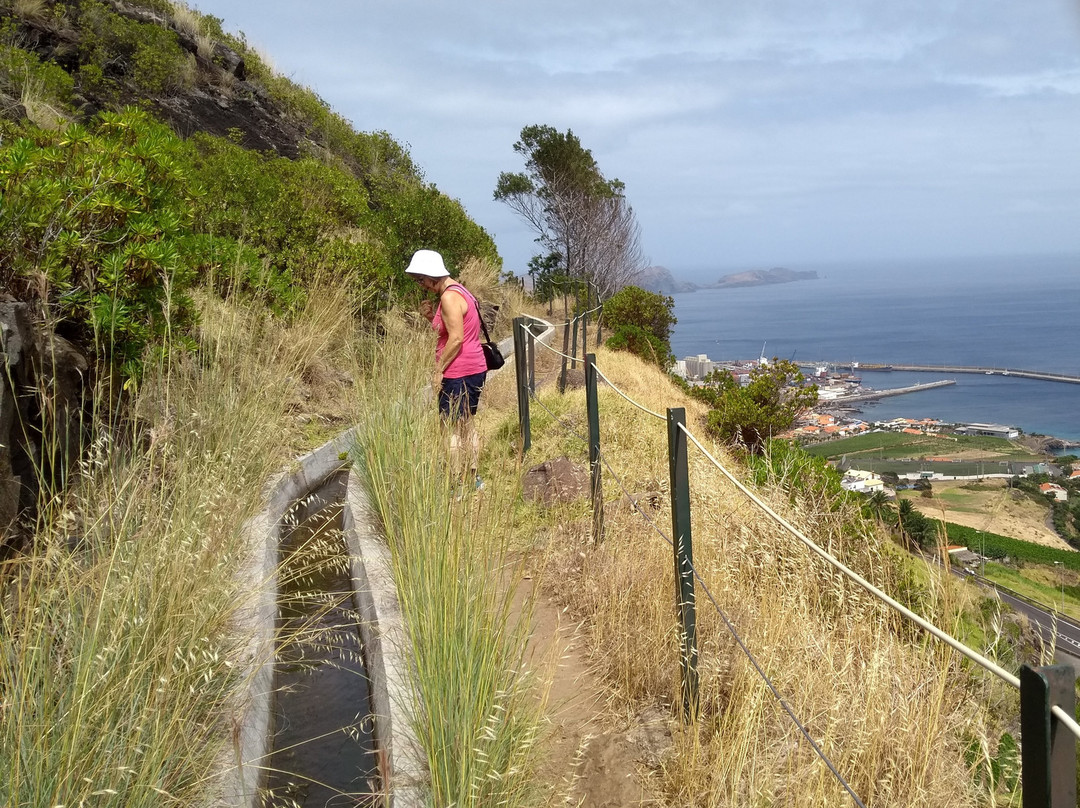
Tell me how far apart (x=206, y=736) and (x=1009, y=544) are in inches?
452

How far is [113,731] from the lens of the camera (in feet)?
7.50

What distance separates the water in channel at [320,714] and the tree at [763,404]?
765 centimetres

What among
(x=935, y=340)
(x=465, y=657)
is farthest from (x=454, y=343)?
(x=935, y=340)

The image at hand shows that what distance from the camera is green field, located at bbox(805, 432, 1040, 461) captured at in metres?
18.3

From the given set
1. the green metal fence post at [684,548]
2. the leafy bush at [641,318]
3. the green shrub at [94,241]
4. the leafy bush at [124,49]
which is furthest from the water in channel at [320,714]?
the leafy bush at [124,49]

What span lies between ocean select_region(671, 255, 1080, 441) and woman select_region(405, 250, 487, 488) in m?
5.09

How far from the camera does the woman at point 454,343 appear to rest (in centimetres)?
609

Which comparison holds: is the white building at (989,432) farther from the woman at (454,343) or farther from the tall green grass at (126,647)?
the tall green grass at (126,647)

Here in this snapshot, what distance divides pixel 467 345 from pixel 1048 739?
17.6ft

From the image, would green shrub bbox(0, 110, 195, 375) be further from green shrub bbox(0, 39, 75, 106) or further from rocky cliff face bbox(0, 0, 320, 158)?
rocky cliff face bbox(0, 0, 320, 158)

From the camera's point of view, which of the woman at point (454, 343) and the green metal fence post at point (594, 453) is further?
the woman at point (454, 343)

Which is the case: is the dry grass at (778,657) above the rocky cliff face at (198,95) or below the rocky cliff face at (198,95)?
below

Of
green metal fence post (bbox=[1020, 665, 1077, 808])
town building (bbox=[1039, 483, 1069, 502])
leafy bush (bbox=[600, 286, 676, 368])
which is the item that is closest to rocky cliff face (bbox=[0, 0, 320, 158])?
leafy bush (bbox=[600, 286, 676, 368])

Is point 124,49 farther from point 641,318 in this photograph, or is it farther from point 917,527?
point 917,527
